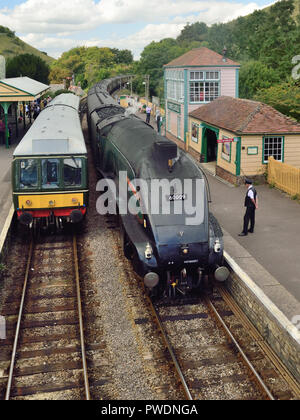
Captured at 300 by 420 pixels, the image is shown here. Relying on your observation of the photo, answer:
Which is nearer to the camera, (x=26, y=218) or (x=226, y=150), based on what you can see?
(x=26, y=218)

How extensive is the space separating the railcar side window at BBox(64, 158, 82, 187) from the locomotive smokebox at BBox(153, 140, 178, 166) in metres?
3.44

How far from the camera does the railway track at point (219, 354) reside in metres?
7.42

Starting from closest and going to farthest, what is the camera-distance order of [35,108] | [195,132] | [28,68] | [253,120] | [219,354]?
[219,354], [253,120], [195,132], [35,108], [28,68]

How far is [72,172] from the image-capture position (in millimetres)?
12977

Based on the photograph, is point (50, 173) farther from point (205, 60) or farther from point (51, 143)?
point (205, 60)

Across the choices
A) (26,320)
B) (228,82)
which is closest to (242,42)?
(228,82)

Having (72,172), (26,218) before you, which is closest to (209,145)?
(72,172)

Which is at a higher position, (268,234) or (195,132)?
(195,132)

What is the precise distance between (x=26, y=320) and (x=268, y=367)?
196 inches

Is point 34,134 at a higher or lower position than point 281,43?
lower

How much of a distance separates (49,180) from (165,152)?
412 cm

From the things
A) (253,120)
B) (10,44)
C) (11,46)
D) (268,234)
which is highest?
(10,44)

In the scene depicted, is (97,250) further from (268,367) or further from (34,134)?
(268,367)

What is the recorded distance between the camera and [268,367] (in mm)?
8000
